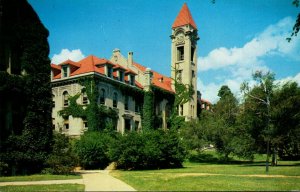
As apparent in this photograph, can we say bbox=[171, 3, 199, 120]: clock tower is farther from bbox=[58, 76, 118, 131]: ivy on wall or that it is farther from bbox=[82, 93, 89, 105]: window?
bbox=[82, 93, 89, 105]: window

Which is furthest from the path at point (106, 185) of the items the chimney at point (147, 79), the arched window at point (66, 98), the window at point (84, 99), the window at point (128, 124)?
the chimney at point (147, 79)

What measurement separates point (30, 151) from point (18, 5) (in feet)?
33.3

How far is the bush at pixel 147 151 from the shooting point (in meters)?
28.1

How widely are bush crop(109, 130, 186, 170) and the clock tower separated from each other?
25602 mm

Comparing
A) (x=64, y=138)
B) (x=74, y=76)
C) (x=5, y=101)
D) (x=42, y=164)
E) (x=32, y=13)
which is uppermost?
(x=32, y=13)

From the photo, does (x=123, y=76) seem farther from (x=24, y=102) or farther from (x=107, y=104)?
(x=24, y=102)

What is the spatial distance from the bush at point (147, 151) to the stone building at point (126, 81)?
10106mm

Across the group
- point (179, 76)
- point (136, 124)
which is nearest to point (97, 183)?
point (136, 124)

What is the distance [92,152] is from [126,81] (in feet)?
61.0

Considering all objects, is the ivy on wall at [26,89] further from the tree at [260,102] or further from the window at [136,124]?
the window at [136,124]

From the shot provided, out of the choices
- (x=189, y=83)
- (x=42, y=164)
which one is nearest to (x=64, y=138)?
(x=42, y=164)

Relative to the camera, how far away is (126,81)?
47.2 m

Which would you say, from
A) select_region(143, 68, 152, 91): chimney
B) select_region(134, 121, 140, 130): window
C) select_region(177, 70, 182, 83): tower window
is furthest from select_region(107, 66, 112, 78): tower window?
select_region(177, 70, 182, 83): tower window

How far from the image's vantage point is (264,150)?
34.2 m
